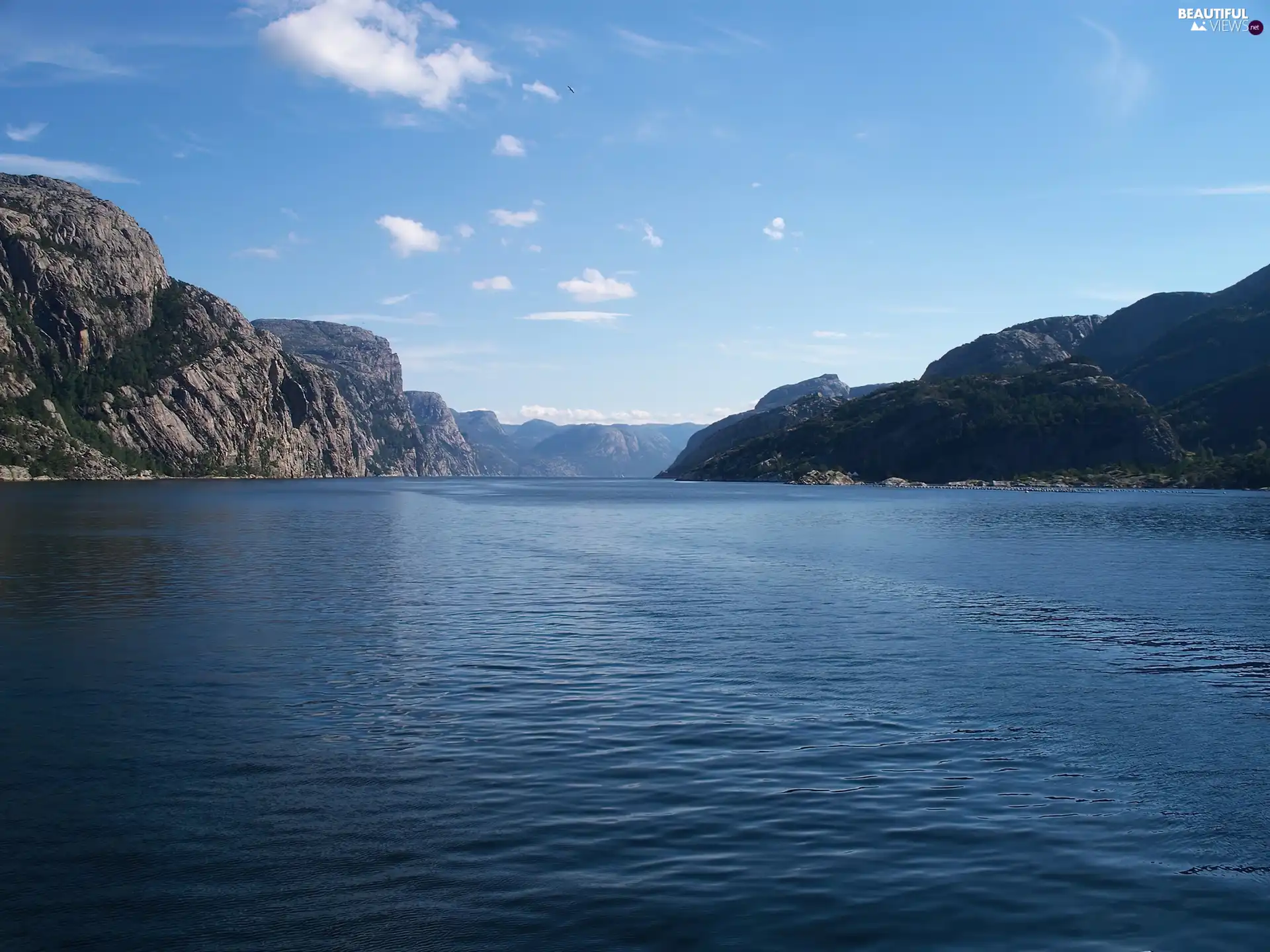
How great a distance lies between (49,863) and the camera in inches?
781

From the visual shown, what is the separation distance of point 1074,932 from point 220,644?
38.7 metres

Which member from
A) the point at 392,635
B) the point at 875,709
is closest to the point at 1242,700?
the point at 875,709

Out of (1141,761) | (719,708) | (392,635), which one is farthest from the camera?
(392,635)

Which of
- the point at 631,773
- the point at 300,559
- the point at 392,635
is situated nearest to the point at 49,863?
the point at 631,773

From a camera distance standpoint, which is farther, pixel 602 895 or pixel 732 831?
pixel 732 831

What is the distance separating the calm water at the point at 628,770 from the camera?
1792cm

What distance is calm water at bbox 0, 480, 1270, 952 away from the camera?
1792 centimetres

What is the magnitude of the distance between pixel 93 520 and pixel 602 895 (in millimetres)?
133752

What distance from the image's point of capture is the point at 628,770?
26.4 metres

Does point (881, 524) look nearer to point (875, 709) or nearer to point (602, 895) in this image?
point (875, 709)

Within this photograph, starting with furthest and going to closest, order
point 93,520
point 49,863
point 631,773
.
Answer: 1. point 93,520
2. point 631,773
3. point 49,863

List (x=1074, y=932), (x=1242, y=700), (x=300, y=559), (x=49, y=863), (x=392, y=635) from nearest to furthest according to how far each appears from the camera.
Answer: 1. (x=1074, y=932)
2. (x=49, y=863)
3. (x=1242, y=700)
4. (x=392, y=635)
5. (x=300, y=559)

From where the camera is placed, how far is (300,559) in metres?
87.1

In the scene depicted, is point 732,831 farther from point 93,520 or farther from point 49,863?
point 93,520
